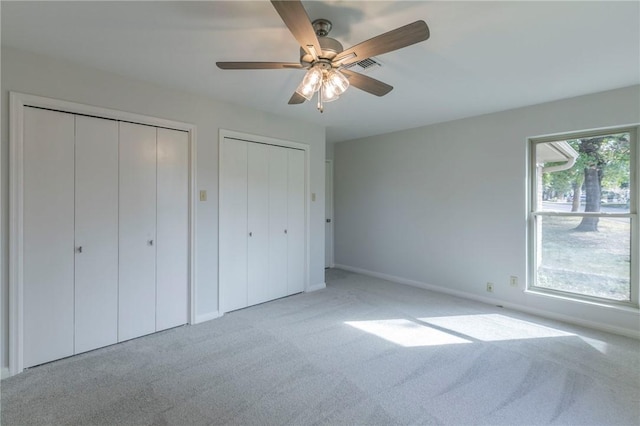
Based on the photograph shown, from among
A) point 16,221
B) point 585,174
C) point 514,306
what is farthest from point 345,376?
point 585,174

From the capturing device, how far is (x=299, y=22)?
138 centimetres

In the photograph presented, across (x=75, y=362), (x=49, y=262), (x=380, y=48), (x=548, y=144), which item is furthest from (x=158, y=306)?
(x=548, y=144)

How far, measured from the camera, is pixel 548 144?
3.43 metres

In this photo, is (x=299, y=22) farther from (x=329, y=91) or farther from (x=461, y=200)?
(x=461, y=200)

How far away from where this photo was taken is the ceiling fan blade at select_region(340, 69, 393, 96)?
1.94 metres

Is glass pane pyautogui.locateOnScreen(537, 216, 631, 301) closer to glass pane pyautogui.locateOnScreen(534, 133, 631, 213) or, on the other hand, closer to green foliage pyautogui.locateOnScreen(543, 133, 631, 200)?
glass pane pyautogui.locateOnScreen(534, 133, 631, 213)

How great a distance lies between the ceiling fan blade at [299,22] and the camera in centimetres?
126

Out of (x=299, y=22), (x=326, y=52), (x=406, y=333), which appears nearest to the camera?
(x=299, y=22)

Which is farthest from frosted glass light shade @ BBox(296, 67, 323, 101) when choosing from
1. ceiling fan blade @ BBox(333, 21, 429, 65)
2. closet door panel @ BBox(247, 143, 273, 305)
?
closet door panel @ BBox(247, 143, 273, 305)

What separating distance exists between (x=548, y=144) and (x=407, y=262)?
2338 mm

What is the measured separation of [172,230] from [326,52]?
7.47 ft

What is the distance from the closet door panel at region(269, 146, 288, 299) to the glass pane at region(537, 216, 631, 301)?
310 centimetres

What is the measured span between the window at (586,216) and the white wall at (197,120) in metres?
2.72

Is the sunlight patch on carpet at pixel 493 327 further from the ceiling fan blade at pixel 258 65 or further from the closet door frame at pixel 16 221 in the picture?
the closet door frame at pixel 16 221
